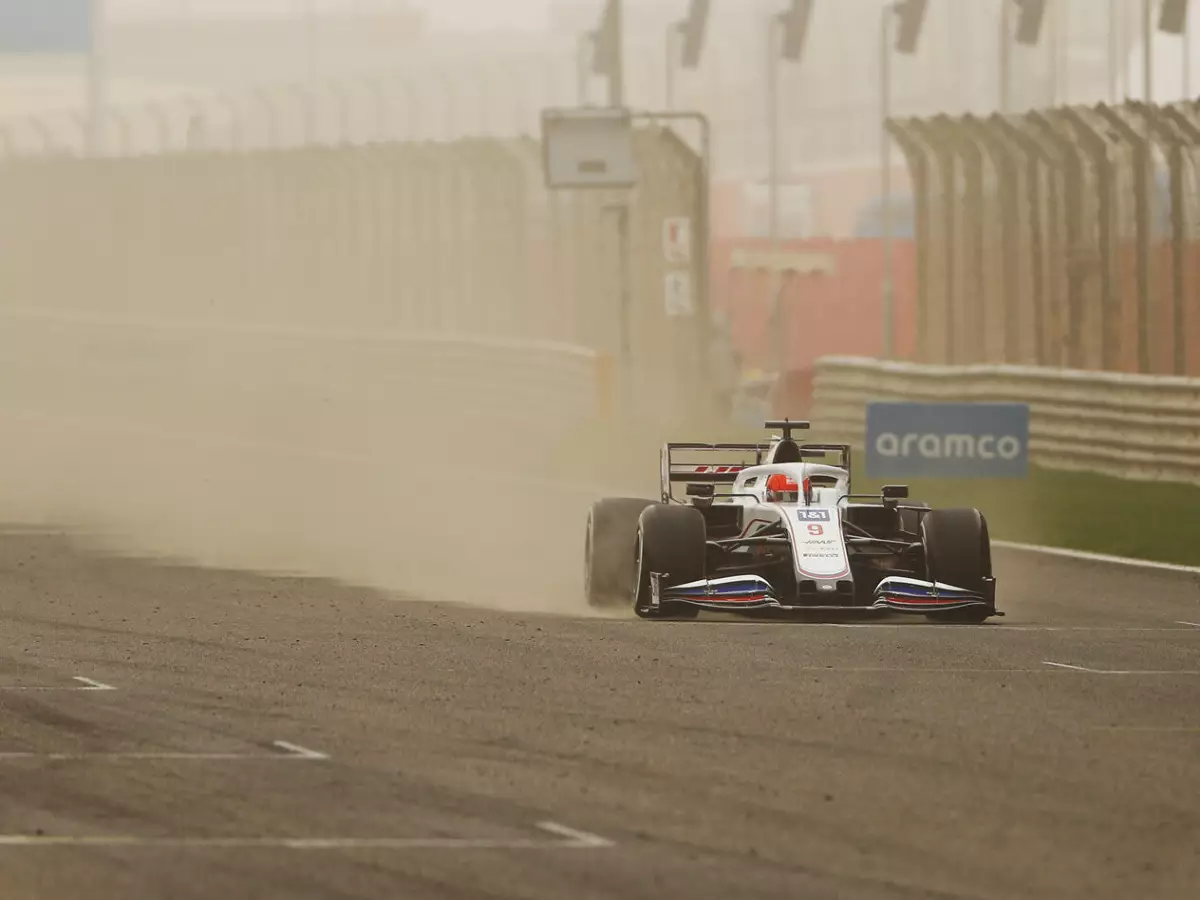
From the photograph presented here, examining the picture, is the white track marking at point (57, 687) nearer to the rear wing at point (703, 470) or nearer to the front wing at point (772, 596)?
the front wing at point (772, 596)

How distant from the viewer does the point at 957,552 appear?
48.5 feet

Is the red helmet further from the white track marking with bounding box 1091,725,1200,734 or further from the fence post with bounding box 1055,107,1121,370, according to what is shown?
the fence post with bounding box 1055,107,1121,370

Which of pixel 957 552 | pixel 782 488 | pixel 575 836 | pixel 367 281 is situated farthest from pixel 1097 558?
pixel 367 281

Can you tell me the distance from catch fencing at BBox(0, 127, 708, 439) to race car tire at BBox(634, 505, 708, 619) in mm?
15535

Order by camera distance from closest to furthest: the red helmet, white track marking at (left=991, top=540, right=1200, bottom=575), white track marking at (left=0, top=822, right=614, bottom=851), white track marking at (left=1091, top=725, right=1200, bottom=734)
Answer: white track marking at (left=0, top=822, right=614, bottom=851), white track marking at (left=1091, top=725, right=1200, bottom=734), the red helmet, white track marking at (left=991, top=540, right=1200, bottom=575)

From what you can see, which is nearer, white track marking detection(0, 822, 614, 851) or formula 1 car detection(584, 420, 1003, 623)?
white track marking detection(0, 822, 614, 851)

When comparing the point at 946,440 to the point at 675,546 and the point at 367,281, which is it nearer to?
the point at 675,546

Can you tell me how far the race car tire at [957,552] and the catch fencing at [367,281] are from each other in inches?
608

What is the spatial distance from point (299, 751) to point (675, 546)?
16.7 feet

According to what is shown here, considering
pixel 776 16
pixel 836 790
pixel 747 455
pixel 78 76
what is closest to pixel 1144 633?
pixel 836 790

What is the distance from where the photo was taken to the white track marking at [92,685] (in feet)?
37.6

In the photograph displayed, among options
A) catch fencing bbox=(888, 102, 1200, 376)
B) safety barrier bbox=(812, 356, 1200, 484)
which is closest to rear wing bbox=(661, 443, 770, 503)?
safety barrier bbox=(812, 356, 1200, 484)

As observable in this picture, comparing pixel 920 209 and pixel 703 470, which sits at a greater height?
pixel 920 209

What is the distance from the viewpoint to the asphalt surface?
7.46 m
